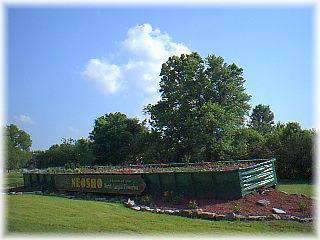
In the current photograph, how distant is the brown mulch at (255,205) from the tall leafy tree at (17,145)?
60.2 meters

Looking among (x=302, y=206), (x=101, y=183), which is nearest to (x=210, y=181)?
(x=302, y=206)

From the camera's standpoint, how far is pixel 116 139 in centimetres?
5028

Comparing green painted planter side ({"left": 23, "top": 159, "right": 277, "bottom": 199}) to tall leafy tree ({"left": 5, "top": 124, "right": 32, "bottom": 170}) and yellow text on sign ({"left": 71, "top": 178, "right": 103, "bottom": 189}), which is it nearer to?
yellow text on sign ({"left": 71, "top": 178, "right": 103, "bottom": 189})

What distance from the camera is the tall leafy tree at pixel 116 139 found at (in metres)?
49.0

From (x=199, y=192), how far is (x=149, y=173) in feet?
9.82

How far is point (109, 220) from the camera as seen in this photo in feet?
39.3

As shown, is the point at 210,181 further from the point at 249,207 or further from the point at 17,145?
the point at 17,145

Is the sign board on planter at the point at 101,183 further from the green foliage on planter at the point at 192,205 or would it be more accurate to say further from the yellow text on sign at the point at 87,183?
the green foliage on planter at the point at 192,205

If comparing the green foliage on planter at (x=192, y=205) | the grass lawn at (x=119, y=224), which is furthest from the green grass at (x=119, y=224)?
the green foliage on planter at (x=192, y=205)

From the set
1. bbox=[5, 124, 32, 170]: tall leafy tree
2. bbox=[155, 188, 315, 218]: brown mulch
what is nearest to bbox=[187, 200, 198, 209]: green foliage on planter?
bbox=[155, 188, 315, 218]: brown mulch

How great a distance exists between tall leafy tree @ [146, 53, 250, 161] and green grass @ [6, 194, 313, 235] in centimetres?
2280

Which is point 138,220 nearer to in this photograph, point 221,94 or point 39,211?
point 39,211

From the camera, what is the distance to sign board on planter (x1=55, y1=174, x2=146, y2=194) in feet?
62.7

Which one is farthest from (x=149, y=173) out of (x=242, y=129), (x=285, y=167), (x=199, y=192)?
(x=242, y=129)
